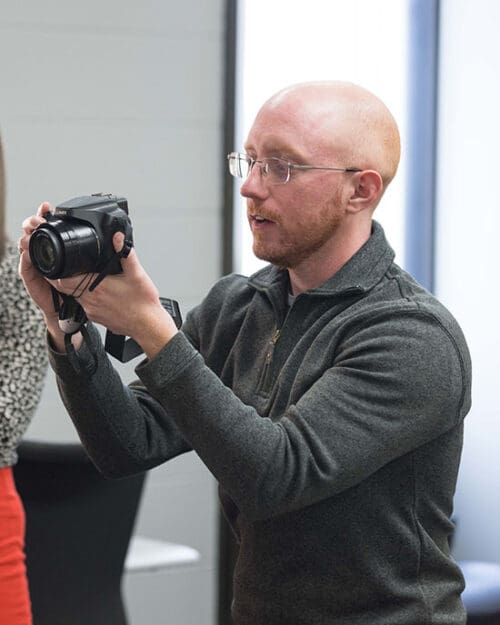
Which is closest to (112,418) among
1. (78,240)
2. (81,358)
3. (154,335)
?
(81,358)

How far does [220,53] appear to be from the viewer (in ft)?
11.5

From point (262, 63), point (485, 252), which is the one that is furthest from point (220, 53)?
point (485, 252)

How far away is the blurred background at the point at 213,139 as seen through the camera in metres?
3.26

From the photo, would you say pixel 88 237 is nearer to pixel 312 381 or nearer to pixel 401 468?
pixel 312 381

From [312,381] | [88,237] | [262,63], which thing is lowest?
[312,381]

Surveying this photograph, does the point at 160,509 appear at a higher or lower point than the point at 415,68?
lower

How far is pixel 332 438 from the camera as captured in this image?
1.54 metres

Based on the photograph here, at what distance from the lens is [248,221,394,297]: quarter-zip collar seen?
1.68m

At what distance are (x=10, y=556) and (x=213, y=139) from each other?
1.72 metres

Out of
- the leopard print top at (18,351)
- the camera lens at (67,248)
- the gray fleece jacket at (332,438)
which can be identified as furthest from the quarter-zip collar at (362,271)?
the leopard print top at (18,351)

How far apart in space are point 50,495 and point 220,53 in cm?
161

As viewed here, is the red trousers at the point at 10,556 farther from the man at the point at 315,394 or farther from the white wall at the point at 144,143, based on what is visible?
the white wall at the point at 144,143

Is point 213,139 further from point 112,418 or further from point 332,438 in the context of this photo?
point 332,438

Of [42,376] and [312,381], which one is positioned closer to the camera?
[312,381]
